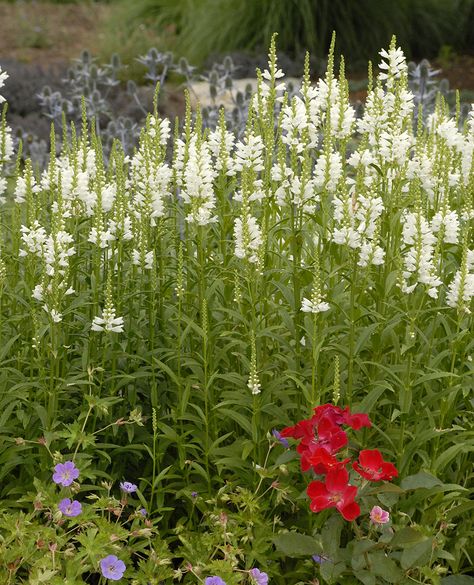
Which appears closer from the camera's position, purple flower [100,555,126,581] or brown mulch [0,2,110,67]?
purple flower [100,555,126,581]

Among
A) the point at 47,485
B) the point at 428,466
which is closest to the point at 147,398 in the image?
the point at 47,485

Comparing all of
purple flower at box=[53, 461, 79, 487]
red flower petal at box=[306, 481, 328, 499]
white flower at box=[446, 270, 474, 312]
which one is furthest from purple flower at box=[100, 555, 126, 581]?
white flower at box=[446, 270, 474, 312]

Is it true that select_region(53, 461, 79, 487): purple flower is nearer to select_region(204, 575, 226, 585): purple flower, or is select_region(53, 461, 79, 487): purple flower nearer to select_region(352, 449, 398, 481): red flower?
select_region(204, 575, 226, 585): purple flower

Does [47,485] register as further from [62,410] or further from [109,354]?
[109,354]

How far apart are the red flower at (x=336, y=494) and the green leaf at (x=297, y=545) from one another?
9.1 inches

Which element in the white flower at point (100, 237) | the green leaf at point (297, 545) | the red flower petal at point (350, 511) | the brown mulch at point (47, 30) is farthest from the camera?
the brown mulch at point (47, 30)

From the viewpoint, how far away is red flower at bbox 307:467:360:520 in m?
2.71

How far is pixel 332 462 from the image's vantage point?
2742 millimetres

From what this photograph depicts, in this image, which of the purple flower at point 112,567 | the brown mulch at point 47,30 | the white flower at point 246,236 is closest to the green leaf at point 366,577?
the purple flower at point 112,567

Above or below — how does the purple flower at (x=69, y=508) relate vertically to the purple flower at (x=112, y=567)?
above

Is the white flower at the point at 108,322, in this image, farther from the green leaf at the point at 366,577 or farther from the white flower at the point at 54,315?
the green leaf at the point at 366,577

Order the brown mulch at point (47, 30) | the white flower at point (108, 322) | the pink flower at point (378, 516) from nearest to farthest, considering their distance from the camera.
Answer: the pink flower at point (378, 516)
the white flower at point (108, 322)
the brown mulch at point (47, 30)

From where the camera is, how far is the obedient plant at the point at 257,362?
2.95 meters

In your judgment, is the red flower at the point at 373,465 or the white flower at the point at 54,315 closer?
the red flower at the point at 373,465
